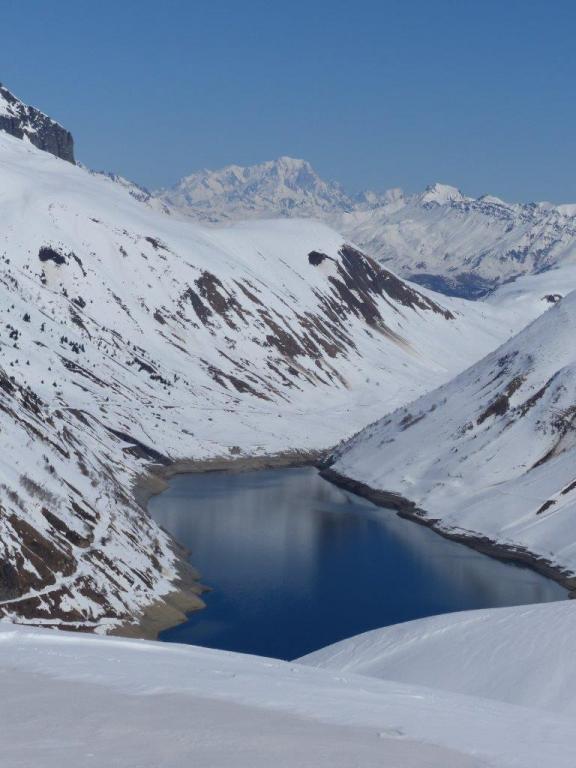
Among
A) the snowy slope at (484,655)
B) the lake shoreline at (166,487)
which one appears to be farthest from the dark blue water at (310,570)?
the snowy slope at (484,655)

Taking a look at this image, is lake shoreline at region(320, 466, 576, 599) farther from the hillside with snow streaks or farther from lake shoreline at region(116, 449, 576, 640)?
the hillside with snow streaks

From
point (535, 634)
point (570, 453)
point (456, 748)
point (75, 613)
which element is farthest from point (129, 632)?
point (570, 453)

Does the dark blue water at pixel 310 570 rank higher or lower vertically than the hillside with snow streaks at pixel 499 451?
lower

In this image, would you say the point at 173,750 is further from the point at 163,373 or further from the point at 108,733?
the point at 163,373

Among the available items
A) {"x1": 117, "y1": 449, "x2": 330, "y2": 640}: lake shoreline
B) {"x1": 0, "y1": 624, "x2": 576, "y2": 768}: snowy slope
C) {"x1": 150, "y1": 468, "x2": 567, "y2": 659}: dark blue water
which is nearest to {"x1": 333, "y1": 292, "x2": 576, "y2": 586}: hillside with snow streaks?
{"x1": 150, "y1": 468, "x2": 567, "y2": 659}: dark blue water

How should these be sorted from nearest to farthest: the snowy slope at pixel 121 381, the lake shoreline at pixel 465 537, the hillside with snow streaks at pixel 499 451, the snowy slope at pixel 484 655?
the snowy slope at pixel 484 655 → the snowy slope at pixel 121 381 → the lake shoreline at pixel 465 537 → the hillside with snow streaks at pixel 499 451

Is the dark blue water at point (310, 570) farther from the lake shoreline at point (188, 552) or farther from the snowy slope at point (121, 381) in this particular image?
the snowy slope at point (121, 381)
